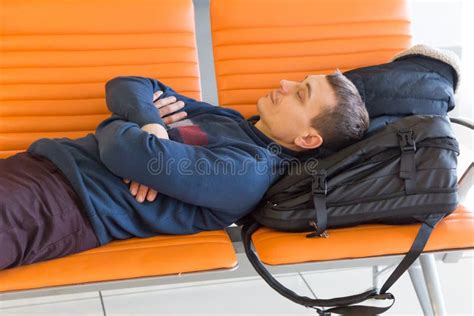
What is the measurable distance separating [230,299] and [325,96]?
3.01 feet

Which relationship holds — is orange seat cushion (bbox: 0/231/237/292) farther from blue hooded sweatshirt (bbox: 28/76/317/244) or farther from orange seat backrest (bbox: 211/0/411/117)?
orange seat backrest (bbox: 211/0/411/117)

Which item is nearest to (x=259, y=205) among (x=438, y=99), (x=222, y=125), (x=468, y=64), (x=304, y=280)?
(x=222, y=125)

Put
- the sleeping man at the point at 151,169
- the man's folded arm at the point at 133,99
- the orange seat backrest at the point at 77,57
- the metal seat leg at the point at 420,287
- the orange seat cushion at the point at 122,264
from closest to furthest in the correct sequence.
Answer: the orange seat cushion at the point at 122,264 < the sleeping man at the point at 151,169 < the man's folded arm at the point at 133,99 < the metal seat leg at the point at 420,287 < the orange seat backrest at the point at 77,57

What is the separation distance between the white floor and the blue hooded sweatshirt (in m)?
0.67

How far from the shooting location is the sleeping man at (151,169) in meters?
1.31

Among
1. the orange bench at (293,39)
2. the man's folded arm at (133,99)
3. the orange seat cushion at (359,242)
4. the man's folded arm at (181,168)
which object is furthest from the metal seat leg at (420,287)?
the man's folded arm at (133,99)

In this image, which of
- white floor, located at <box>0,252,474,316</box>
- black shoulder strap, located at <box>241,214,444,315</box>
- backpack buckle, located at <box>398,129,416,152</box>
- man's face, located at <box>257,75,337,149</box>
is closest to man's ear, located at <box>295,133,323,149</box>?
man's face, located at <box>257,75,337,149</box>

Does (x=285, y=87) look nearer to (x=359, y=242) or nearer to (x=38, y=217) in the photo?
(x=359, y=242)

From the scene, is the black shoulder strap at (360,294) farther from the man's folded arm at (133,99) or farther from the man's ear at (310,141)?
the man's folded arm at (133,99)

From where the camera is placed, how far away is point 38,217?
4.24ft

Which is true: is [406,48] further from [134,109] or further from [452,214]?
[134,109]

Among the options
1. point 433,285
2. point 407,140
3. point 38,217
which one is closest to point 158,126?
point 38,217

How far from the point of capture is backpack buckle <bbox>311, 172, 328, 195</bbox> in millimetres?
1364

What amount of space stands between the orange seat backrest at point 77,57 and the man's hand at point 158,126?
195mm
